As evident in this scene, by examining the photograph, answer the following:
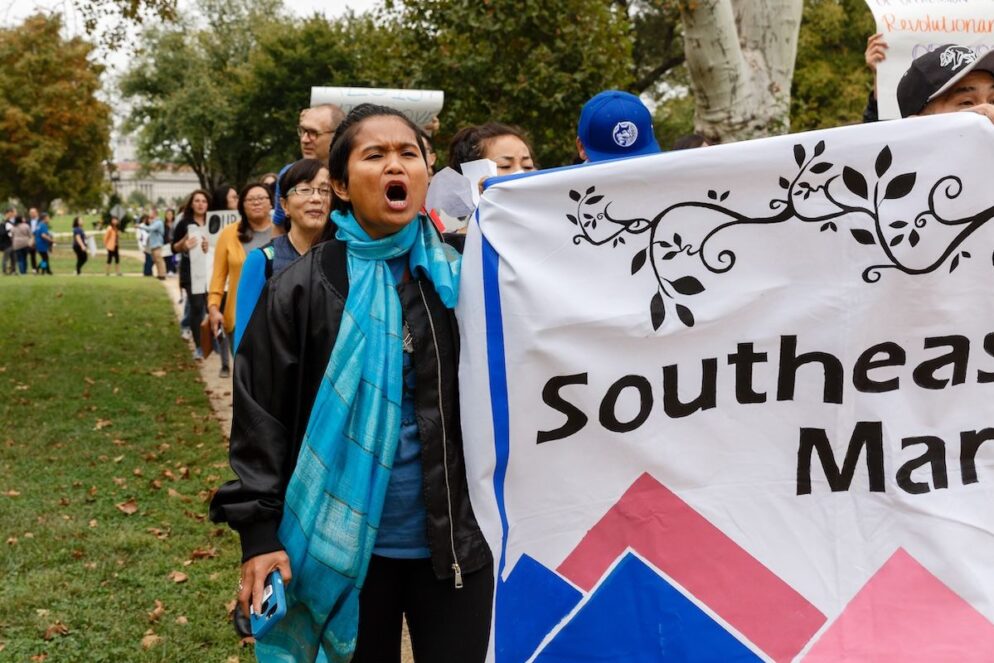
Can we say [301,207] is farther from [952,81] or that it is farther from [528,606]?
[952,81]

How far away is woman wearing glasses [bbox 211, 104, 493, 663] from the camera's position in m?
2.52

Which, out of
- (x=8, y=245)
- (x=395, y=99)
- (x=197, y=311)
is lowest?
(x=8, y=245)

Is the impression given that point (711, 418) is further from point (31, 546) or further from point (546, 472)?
point (31, 546)

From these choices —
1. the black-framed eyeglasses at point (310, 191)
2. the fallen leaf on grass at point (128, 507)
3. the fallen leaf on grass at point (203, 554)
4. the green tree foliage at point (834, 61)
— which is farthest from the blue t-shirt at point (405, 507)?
the green tree foliage at point (834, 61)

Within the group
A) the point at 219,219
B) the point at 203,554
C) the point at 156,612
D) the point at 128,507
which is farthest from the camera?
the point at 219,219

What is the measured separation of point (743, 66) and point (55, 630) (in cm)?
639

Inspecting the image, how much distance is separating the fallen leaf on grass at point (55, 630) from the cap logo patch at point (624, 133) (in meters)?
3.18

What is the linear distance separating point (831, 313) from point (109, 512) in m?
5.08

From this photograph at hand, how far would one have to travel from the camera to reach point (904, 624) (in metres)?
2.81

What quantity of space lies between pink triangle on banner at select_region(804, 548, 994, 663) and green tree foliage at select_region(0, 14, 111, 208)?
41704mm

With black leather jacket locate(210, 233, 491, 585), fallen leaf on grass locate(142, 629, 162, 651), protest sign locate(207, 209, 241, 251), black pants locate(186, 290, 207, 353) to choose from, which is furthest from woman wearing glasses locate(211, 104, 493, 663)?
black pants locate(186, 290, 207, 353)

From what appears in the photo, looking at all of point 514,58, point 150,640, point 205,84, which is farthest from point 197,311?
point 205,84

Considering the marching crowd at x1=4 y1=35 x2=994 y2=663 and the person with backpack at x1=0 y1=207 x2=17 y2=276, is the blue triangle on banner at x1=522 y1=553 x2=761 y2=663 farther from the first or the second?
the person with backpack at x1=0 y1=207 x2=17 y2=276

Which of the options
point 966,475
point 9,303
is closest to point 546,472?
point 966,475
